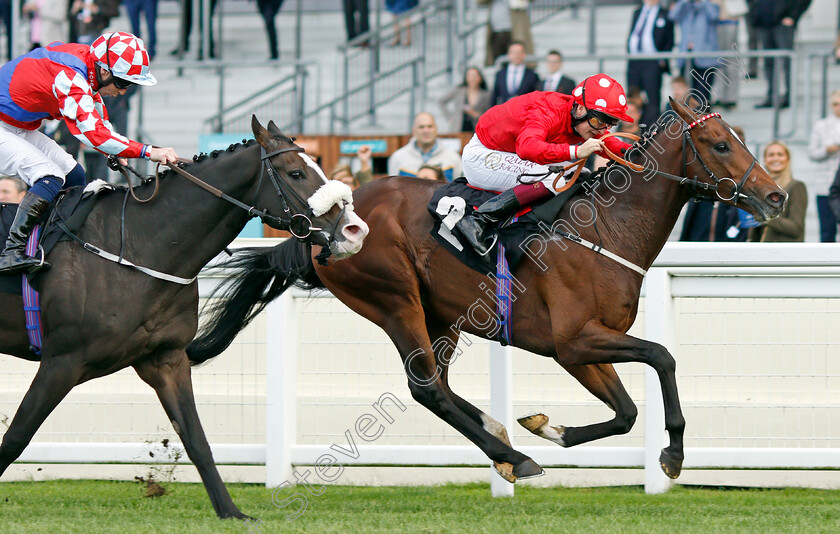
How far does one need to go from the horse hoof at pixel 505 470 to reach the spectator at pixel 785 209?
10.2ft

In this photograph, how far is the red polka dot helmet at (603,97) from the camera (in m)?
5.38

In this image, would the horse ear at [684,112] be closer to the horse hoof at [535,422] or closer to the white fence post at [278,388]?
the horse hoof at [535,422]

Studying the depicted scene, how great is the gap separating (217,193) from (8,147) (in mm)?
991

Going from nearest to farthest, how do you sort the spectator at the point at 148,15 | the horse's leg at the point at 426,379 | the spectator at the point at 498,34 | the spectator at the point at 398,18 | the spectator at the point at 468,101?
the horse's leg at the point at 426,379 < the spectator at the point at 468,101 < the spectator at the point at 498,34 < the spectator at the point at 398,18 < the spectator at the point at 148,15

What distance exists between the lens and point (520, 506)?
5.59 m

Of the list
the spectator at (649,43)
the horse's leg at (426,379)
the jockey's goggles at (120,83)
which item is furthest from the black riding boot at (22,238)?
the spectator at (649,43)

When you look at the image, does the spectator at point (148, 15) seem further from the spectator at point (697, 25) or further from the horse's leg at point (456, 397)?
the horse's leg at point (456, 397)

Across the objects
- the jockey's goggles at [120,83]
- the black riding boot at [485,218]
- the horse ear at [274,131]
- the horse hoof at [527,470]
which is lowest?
the horse hoof at [527,470]

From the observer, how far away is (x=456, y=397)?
5859 millimetres

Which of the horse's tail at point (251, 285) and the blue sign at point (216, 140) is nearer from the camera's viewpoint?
the horse's tail at point (251, 285)

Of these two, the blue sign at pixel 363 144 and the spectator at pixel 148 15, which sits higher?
the spectator at pixel 148 15

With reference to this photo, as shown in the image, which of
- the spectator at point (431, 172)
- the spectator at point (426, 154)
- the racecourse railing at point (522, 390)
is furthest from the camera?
the spectator at point (426, 154)

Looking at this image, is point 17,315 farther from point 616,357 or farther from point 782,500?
point 782,500

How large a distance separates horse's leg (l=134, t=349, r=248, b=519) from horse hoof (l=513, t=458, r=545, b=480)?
1331 millimetres
